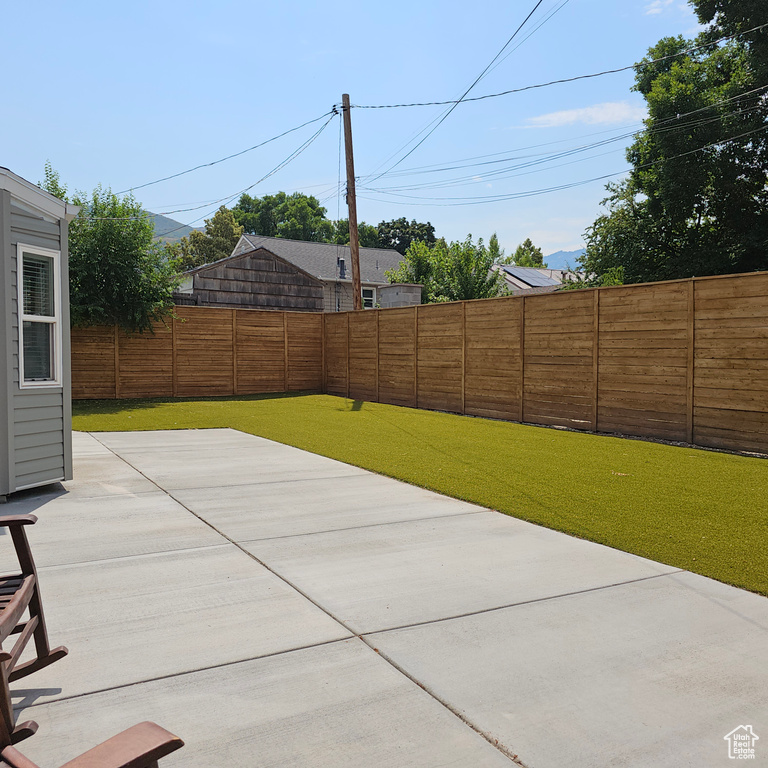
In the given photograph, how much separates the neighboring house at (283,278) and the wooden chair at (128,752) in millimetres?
23398

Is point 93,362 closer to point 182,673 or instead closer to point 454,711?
point 182,673

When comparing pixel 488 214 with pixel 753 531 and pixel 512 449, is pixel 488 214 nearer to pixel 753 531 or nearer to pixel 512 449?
pixel 512 449

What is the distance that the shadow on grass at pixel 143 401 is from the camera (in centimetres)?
1426

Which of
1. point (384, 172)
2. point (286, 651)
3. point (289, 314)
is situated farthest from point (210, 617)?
point (384, 172)

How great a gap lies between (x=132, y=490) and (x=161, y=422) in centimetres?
607

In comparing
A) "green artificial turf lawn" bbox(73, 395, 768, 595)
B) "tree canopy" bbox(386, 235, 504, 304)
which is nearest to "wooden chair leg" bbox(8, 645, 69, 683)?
"green artificial turf lawn" bbox(73, 395, 768, 595)

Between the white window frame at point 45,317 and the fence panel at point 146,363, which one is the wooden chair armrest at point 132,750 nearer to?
the white window frame at point 45,317

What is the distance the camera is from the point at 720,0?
1952cm

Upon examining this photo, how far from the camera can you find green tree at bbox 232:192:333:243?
6731 cm

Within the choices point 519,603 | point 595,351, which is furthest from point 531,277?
point 519,603

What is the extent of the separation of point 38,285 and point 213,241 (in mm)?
50020

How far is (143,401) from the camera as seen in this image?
16.1m

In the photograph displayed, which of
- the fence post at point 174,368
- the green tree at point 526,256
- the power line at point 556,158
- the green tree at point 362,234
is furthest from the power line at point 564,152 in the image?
the green tree at point 362,234

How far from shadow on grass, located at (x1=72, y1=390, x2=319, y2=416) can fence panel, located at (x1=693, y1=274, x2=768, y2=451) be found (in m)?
10.8
